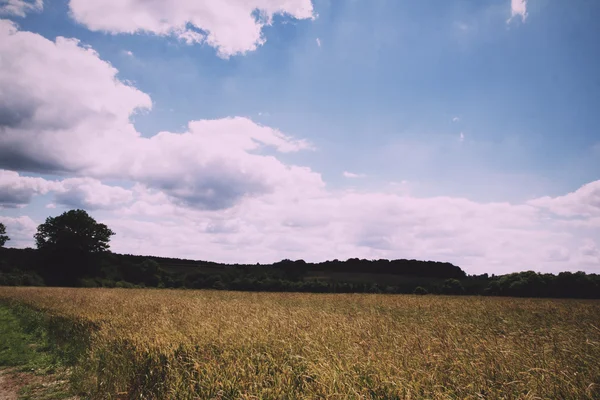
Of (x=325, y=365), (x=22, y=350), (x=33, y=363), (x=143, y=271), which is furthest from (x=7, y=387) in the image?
(x=143, y=271)

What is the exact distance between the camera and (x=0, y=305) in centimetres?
2428

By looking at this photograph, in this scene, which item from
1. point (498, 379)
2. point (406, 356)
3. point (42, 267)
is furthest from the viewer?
point (42, 267)

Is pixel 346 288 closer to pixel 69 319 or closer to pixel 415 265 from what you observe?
pixel 415 265

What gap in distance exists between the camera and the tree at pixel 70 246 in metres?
61.5

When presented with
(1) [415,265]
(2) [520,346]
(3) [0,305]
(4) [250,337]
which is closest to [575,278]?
(1) [415,265]

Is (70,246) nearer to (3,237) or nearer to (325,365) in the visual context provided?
(3,237)

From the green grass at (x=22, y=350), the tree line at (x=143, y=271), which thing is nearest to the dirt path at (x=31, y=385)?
the green grass at (x=22, y=350)

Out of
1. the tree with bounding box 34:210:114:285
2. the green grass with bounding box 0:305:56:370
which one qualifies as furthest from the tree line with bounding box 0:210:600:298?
the green grass with bounding box 0:305:56:370

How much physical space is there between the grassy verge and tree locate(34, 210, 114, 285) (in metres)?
54.3

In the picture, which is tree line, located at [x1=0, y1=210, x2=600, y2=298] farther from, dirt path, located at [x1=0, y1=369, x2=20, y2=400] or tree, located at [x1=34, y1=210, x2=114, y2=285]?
dirt path, located at [x1=0, y1=369, x2=20, y2=400]

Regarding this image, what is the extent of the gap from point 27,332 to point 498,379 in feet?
60.0

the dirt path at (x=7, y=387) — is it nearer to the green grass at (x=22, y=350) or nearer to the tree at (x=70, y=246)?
the green grass at (x=22, y=350)

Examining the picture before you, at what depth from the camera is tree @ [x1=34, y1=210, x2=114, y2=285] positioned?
61500 mm

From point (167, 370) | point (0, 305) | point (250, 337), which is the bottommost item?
point (0, 305)
